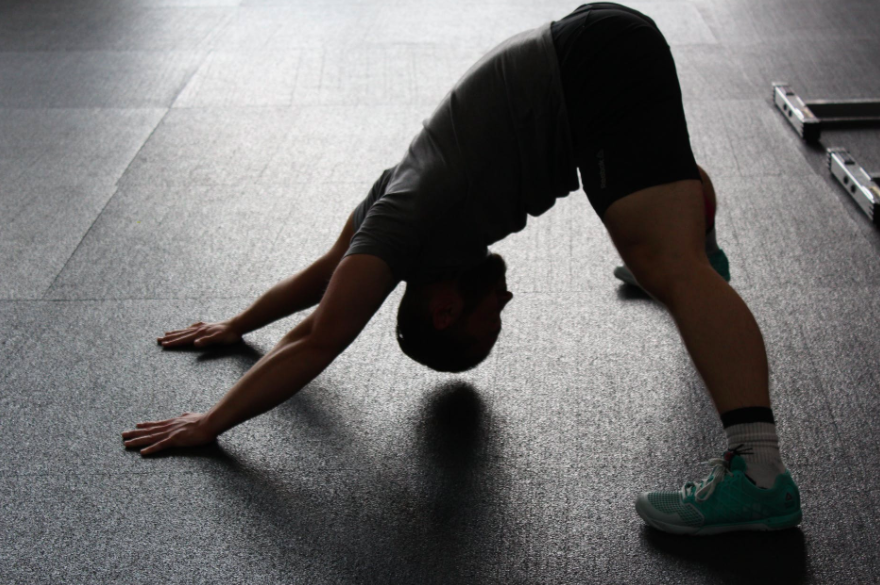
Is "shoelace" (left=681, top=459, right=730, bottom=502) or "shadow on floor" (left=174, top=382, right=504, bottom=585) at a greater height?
"shoelace" (left=681, top=459, right=730, bottom=502)

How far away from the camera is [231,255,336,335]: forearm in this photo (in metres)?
1.64

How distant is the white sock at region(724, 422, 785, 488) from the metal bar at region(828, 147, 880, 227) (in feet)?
Result: 3.86

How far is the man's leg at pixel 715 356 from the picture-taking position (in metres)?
1.23

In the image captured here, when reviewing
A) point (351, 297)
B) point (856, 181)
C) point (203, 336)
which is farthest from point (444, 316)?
point (856, 181)

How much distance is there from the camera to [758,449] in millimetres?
1235

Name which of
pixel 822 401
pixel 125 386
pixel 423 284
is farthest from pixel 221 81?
pixel 822 401

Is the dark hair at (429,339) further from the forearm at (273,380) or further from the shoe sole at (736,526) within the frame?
the shoe sole at (736,526)

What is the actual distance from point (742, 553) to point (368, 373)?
0.78m

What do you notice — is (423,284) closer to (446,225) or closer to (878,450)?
(446,225)

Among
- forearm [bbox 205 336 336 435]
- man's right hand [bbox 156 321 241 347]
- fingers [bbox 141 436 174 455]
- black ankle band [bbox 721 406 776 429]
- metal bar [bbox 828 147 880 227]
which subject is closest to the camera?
black ankle band [bbox 721 406 776 429]

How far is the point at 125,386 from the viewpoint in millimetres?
1711

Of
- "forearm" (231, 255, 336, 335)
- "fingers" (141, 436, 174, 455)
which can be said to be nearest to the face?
"forearm" (231, 255, 336, 335)

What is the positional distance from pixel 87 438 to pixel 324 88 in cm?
197

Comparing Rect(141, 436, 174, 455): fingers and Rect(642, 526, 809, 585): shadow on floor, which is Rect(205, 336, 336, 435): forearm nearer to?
Rect(141, 436, 174, 455): fingers
